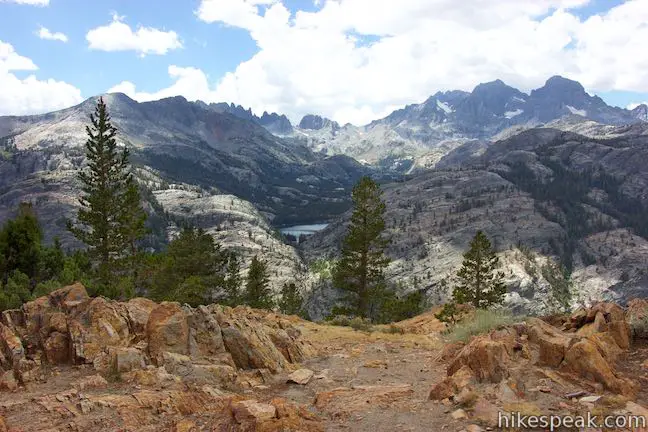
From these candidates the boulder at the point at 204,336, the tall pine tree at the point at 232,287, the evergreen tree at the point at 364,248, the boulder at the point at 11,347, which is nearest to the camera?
the boulder at the point at 11,347

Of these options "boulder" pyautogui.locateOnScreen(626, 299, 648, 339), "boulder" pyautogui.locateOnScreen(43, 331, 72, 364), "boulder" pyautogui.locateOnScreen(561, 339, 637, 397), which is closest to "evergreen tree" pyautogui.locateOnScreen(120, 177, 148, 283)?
"boulder" pyautogui.locateOnScreen(43, 331, 72, 364)

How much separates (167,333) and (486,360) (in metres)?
10.0

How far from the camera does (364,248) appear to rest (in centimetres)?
4838

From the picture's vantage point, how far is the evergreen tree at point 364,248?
158ft

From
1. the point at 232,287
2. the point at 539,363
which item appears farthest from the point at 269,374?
the point at 232,287

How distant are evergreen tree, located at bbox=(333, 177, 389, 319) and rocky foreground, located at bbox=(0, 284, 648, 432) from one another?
2809cm

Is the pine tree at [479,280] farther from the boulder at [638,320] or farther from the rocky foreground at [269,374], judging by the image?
the boulder at [638,320]

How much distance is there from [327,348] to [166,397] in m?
9.72

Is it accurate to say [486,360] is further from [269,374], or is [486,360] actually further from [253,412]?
[269,374]

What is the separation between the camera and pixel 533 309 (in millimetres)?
184875

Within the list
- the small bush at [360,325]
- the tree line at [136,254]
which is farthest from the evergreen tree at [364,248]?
the small bush at [360,325]

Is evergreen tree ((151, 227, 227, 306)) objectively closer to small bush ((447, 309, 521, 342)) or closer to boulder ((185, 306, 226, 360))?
boulder ((185, 306, 226, 360))

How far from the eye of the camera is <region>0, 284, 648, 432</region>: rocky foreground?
399 inches

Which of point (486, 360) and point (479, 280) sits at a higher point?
point (486, 360)
